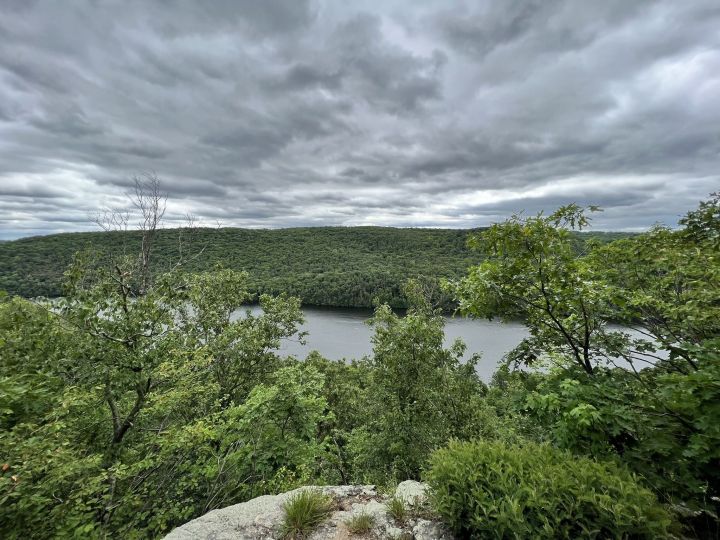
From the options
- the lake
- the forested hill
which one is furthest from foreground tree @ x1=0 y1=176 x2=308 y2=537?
the forested hill

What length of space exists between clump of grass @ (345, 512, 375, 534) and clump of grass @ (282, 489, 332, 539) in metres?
0.31

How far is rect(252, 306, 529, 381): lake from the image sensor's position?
4700 centimetres

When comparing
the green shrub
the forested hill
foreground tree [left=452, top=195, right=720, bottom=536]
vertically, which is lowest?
the forested hill

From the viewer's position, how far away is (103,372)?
195 inches

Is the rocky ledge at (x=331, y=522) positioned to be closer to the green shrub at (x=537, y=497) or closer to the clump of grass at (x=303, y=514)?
the clump of grass at (x=303, y=514)

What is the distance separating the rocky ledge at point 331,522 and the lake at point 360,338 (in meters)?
37.2

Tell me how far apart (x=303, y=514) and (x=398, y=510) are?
980mm

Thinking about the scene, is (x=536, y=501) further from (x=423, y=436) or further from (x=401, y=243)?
(x=401, y=243)

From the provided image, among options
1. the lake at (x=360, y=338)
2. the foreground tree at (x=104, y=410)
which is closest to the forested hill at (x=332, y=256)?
the lake at (x=360, y=338)

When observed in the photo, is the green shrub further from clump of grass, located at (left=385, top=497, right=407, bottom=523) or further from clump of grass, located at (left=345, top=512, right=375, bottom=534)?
clump of grass, located at (left=345, top=512, right=375, bottom=534)

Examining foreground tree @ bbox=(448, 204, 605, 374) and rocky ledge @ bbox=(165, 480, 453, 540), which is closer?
rocky ledge @ bbox=(165, 480, 453, 540)

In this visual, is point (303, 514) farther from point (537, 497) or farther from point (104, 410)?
point (104, 410)

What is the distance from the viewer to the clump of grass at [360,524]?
124 inches

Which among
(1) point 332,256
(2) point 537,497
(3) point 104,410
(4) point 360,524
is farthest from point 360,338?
(1) point 332,256
